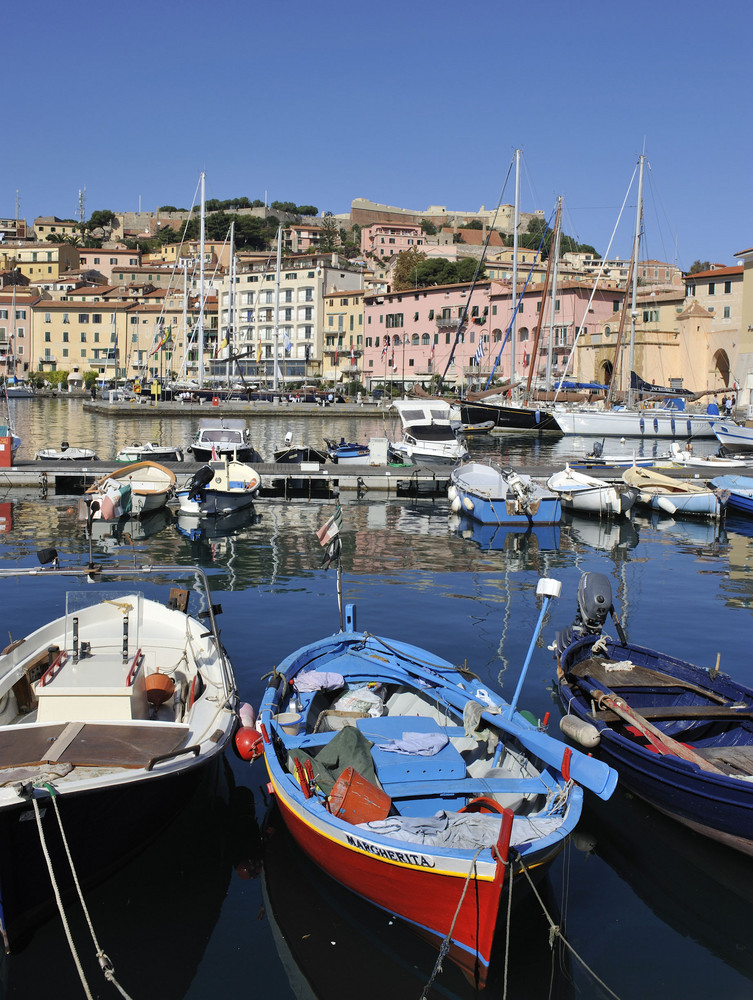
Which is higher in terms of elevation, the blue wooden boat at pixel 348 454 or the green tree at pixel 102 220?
the green tree at pixel 102 220

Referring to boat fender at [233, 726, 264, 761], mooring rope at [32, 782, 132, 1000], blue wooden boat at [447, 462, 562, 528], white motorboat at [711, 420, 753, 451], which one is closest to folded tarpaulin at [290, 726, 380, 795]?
boat fender at [233, 726, 264, 761]

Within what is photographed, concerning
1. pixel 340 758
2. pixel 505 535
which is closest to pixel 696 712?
pixel 340 758

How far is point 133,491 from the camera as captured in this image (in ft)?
98.6

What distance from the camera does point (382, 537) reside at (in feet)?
89.1

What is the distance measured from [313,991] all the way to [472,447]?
50.8 m

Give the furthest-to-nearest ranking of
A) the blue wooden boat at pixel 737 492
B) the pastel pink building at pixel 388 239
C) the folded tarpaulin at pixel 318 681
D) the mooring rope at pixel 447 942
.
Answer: the pastel pink building at pixel 388 239, the blue wooden boat at pixel 737 492, the folded tarpaulin at pixel 318 681, the mooring rope at pixel 447 942

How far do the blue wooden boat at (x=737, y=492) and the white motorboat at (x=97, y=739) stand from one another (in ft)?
83.3

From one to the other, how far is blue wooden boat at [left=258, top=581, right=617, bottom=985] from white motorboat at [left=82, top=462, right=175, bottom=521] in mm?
19055

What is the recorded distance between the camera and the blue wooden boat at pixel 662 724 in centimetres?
883

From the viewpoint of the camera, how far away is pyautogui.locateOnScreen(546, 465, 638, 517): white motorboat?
30875 millimetres

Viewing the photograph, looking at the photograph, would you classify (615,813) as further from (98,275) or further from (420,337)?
(98,275)

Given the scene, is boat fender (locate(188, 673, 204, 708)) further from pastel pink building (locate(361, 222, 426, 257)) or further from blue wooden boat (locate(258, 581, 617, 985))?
pastel pink building (locate(361, 222, 426, 257))

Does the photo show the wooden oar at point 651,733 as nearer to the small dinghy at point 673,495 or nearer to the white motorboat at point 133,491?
the white motorboat at point 133,491

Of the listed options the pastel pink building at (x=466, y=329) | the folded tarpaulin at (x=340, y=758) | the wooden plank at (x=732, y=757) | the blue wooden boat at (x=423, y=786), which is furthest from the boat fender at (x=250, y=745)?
the pastel pink building at (x=466, y=329)
